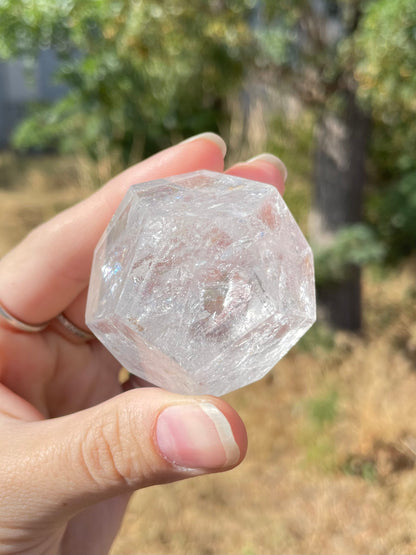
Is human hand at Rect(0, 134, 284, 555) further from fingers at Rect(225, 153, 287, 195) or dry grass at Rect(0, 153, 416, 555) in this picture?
dry grass at Rect(0, 153, 416, 555)

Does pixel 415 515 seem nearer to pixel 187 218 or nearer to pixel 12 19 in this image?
pixel 187 218

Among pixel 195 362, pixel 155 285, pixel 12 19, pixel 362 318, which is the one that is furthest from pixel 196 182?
pixel 362 318

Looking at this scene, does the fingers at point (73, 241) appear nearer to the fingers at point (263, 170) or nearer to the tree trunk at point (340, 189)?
the fingers at point (263, 170)

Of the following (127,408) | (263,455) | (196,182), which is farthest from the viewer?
(263,455)

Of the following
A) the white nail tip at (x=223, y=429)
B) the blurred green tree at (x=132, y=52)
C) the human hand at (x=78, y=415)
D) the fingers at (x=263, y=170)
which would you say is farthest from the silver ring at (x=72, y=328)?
the blurred green tree at (x=132, y=52)

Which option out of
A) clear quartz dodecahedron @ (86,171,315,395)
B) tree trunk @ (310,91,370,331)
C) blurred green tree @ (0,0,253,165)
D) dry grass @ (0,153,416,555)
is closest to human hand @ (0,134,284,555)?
clear quartz dodecahedron @ (86,171,315,395)

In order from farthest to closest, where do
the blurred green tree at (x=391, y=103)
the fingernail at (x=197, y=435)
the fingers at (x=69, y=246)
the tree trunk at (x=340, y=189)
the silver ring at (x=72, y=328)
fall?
the tree trunk at (x=340, y=189) < the blurred green tree at (x=391, y=103) < the silver ring at (x=72, y=328) < the fingers at (x=69, y=246) < the fingernail at (x=197, y=435)
